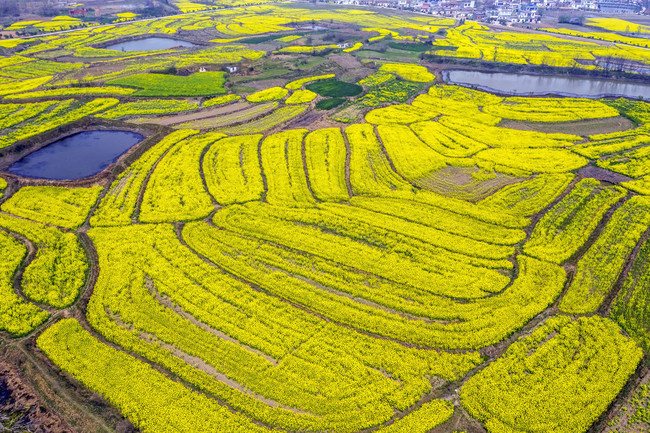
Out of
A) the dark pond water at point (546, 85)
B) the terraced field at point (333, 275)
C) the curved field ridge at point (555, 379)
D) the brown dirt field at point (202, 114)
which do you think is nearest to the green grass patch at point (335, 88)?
the terraced field at point (333, 275)

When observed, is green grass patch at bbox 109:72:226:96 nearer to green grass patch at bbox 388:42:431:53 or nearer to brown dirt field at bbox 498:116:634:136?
brown dirt field at bbox 498:116:634:136

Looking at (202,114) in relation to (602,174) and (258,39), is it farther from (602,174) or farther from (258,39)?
(258,39)

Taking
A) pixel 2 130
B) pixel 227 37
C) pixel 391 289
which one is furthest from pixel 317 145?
pixel 227 37

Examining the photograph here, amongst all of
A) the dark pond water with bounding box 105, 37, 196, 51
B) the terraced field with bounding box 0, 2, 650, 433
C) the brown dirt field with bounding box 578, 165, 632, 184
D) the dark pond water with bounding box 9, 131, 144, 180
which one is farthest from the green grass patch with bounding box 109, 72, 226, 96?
the brown dirt field with bounding box 578, 165, 632, 184

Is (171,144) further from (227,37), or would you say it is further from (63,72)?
(227,37)

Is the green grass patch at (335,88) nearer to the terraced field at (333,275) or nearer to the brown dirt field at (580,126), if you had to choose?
the terraced field at (333,275)

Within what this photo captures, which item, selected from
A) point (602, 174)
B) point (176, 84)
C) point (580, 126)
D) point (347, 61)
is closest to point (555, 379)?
point (602, 174)
